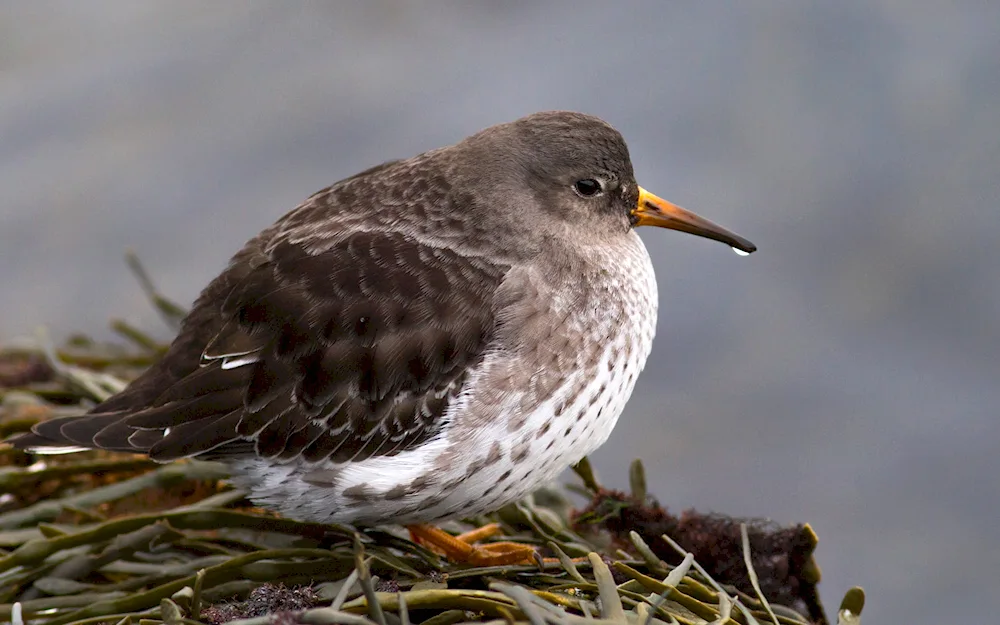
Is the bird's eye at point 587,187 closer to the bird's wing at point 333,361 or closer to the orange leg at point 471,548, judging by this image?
the bird's wing at point 333,361

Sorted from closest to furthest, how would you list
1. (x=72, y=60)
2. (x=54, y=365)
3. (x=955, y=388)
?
(x=54, y=365), (x=955, y=388), (x=72, y=60)

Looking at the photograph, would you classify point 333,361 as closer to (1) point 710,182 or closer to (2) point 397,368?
(2) point 397,368

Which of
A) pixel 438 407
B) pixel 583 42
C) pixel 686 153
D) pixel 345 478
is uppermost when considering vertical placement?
pixel 583 42

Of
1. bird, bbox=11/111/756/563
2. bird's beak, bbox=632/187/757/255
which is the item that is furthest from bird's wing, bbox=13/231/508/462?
bird's beak, bbox=632/187/757/255

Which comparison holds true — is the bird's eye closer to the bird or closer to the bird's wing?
the bird

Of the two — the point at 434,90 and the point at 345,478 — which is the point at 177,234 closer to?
the point at 434,90

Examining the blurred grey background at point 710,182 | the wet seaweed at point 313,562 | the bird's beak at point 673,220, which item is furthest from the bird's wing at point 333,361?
the blurred grey background at point 710,182

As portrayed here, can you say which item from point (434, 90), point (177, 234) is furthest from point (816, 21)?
point (177, 234)
